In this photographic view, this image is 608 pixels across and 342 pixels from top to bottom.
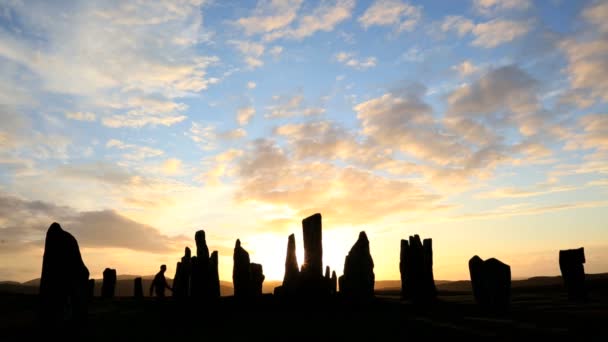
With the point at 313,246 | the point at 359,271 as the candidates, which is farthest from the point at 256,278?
the point at 359,271

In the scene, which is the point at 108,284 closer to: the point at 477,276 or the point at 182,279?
the point at 182,279

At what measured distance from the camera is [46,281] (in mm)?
14656

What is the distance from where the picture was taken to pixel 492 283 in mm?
21375

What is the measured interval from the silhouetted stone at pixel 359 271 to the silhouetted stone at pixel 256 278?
17.2 feet

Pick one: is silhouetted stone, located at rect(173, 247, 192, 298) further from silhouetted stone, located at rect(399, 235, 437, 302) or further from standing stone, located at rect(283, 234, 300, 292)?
silhouetted stone, located at rect(399, 235, 437, 302)

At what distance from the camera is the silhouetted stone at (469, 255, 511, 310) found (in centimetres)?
2106

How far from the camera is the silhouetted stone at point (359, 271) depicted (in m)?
23.7

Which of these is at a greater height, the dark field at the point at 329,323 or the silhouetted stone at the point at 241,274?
the silhouetted stone at the point at 241,274

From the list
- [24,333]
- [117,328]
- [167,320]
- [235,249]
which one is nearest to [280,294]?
[235,249]

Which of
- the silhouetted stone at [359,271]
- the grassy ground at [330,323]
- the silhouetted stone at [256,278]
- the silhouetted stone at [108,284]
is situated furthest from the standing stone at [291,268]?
the silhouetted stone at [108,284]

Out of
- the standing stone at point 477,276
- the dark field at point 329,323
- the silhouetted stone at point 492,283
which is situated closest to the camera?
the dark field at point 329,323

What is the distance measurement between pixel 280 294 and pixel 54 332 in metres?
12.9

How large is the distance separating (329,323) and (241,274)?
1045cm

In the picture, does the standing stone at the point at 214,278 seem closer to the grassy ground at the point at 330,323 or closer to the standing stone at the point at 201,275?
the standing stone at the point at 201,275
